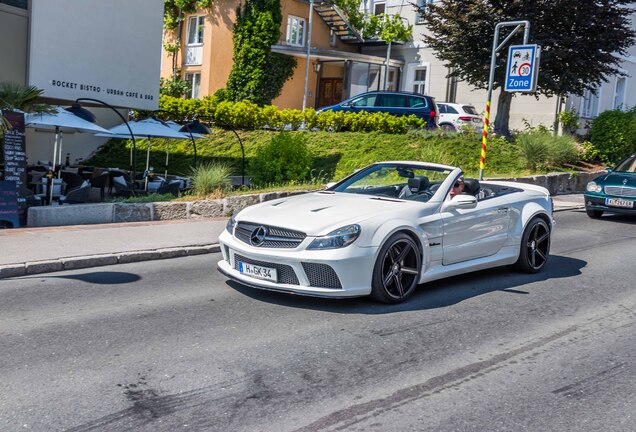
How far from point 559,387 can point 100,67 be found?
715 inches

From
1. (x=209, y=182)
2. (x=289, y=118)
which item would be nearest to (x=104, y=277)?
(x=209, y=182)

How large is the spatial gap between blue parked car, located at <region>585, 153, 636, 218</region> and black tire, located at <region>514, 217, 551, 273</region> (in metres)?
6.49

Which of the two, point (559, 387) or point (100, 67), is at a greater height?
point (100, 67)

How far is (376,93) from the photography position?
26.2 meters

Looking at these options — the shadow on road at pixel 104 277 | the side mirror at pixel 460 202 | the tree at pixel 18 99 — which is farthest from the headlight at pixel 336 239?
the tree at pixel 18 99

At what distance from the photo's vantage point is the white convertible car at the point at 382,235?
22.7ft

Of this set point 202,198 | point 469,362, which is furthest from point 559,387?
point 202,198

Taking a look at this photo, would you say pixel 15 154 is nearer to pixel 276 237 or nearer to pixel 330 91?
pixel 276 237

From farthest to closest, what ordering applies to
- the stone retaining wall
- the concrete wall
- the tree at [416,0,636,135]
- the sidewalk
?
the tree at [416,0,636,135] < the concrete wall < the stone retaining wall < the sidewalk

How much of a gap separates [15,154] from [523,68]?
10.6 metres

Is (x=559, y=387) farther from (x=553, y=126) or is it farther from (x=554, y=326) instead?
→ (x=553, y=126)

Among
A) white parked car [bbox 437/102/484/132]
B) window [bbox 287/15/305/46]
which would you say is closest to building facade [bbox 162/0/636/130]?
window [bbox 287/15/305/46]

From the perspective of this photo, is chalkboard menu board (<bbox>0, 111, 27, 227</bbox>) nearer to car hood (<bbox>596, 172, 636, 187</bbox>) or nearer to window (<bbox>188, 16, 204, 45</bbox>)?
car hood (<bbox>596, 172, 636, 187</bbox>)

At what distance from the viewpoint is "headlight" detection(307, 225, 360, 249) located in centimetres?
691
